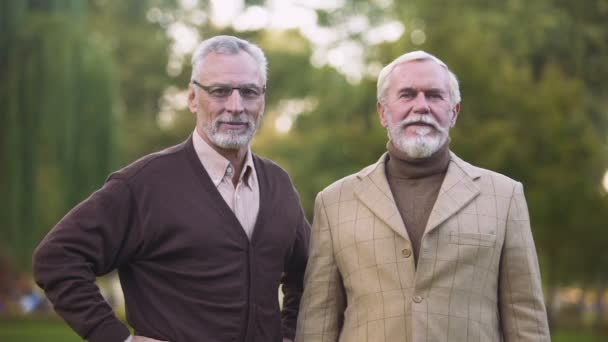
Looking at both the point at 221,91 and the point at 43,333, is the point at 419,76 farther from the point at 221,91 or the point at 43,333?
the point at 43,333

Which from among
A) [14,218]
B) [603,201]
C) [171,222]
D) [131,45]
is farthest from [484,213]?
[131,45]

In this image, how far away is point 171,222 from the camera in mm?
4090

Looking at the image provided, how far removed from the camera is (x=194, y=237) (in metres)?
4.08

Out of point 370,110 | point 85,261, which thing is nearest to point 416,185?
point 85,261

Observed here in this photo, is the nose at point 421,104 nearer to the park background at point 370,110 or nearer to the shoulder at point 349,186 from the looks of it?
the shoulder at point 349,186

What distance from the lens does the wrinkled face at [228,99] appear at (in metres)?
4.21

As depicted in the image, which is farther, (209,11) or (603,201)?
(209,11)

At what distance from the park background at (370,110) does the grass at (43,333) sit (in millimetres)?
56

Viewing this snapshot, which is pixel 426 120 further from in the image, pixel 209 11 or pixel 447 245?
pixel 209 11

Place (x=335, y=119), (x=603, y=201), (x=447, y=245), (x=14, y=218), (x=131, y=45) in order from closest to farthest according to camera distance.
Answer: (x=447, y=245) → (x=14, y=218) → (x=603, y=201) → (x=335, y=119) → (x=131, y=45)

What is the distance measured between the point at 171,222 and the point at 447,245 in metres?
1.10

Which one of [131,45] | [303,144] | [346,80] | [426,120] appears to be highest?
[131,45]

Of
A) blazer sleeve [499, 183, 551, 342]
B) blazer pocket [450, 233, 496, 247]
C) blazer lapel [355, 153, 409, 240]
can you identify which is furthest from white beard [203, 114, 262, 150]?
blazer sleeve [499, 183, 551, 342]

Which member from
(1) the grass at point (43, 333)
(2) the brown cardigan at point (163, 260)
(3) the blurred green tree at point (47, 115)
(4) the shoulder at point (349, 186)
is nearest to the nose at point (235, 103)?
(2) the brown cardigan at point (163, 260)
